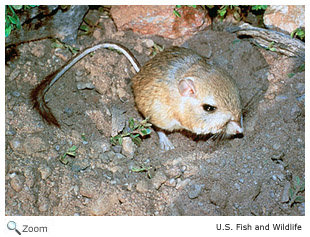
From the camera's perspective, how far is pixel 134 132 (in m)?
4.03

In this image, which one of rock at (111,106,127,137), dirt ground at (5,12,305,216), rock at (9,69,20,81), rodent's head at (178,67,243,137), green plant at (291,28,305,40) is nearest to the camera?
dirt ground at (5,12,305,216)

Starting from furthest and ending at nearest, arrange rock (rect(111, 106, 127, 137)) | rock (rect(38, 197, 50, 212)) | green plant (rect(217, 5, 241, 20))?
green plant (rect(217, 5, 241, 20))
rock (rect(111, 106, 127, 137))
rock (rect(38, 197, 50, 212))

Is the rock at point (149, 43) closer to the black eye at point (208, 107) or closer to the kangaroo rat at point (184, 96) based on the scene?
the kangaroo rat at point (184, 96)

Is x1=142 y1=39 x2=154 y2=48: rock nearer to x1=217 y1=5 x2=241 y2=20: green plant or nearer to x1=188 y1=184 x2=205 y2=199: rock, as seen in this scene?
x1=217 y1=5 x2=241 y2=20: green plant

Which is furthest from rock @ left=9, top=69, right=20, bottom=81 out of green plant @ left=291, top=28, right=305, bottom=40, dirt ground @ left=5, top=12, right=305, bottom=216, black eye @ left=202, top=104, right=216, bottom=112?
green plant @ left=291, top=28, right=305, bottom=40

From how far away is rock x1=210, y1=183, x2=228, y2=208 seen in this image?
11.7ft

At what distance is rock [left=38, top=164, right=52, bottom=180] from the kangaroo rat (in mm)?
510

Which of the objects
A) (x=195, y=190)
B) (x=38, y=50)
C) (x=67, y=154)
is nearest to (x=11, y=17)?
(x=38, y=50)

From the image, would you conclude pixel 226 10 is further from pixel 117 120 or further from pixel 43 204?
pixel 43 204

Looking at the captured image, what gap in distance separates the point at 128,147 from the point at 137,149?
0.12 meters

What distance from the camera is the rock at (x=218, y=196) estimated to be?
11.7 ft

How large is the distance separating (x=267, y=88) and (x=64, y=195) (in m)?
2.50
